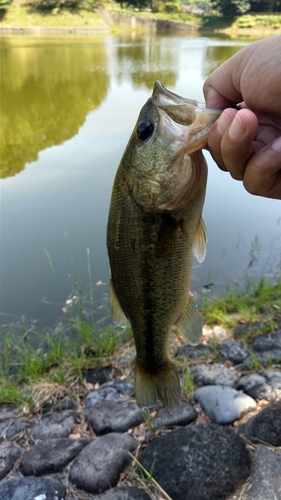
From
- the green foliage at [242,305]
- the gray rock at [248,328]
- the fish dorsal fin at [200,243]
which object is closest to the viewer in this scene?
the fish dorsal fin at [200,243]

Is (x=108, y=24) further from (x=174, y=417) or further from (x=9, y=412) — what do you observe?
(x=174, y=417)

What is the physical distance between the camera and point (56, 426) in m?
3.10

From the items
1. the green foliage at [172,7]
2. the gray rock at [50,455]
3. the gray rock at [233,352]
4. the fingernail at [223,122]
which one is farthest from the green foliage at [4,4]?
the fingernail at [223,122]

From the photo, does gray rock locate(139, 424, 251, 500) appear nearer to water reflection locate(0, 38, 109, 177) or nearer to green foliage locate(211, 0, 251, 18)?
water reflection locate(0, 38, 109, 177)

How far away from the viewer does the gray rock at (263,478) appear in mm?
2320

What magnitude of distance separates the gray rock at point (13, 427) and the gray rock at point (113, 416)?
1.60 feet

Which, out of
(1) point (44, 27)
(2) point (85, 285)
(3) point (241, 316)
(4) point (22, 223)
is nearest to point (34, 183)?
(4) point (22, 223)

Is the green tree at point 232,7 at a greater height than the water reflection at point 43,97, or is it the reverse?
the green tree at point 232,7

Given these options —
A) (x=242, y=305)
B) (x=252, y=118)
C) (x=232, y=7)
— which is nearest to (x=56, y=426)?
(x=242, y=305)

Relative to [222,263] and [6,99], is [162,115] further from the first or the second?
[6,99]

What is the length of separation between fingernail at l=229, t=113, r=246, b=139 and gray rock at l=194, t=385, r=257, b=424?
84.6 inches

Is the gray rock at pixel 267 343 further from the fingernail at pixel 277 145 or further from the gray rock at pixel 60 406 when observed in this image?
the fingernail at pixel 277 145

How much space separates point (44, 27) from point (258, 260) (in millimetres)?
41784

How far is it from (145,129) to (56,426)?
2.45 meters
